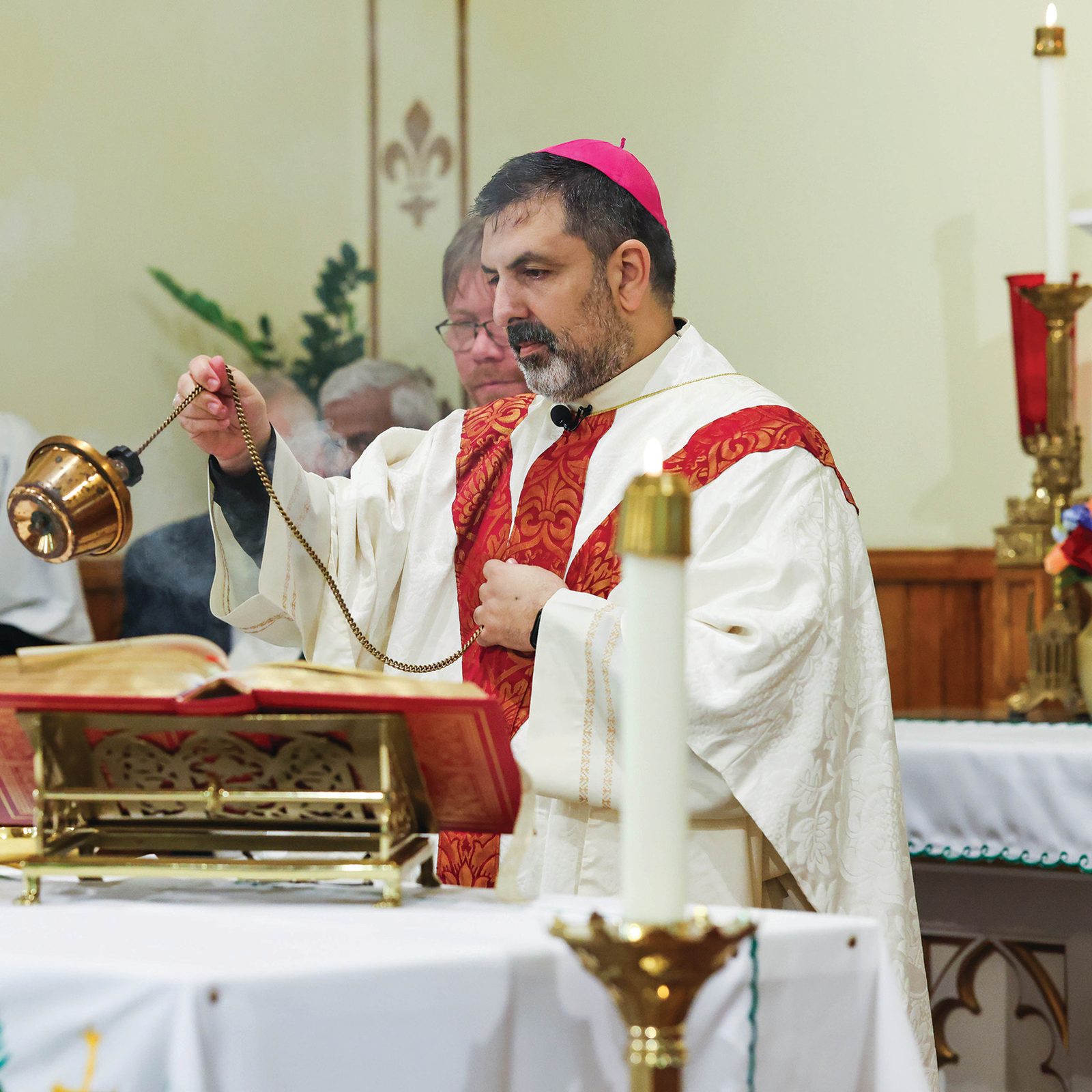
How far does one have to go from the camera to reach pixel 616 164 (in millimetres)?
2588

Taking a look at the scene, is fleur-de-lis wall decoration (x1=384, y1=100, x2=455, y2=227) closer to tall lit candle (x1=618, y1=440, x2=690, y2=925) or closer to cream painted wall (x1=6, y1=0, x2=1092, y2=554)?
cream painted wall (x1=6, y1=0, x2=1092, y2=554)

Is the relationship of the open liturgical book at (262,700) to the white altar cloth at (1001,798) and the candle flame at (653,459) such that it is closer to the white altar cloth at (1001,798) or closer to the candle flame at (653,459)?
the candle flame at (653,459)

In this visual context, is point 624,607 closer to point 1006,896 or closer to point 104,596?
point 1006,896

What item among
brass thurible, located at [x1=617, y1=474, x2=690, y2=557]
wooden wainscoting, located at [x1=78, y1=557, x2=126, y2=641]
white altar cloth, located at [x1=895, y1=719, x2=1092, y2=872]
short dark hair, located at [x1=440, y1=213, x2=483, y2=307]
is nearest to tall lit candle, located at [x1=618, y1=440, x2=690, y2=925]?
brass thurible, located at [x1=617, y1=474, x2=690, y2=557]

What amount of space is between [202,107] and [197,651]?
4.01m

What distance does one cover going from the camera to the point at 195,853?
149cm

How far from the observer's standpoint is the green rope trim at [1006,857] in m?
2.72

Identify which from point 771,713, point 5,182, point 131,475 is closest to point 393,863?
point 131,475

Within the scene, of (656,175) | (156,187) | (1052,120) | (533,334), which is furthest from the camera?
(156,187)

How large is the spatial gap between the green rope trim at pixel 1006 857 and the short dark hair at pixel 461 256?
210 centimetres

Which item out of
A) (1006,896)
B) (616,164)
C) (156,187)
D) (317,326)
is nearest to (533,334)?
(616,164)

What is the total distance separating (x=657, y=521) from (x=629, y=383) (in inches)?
67.5

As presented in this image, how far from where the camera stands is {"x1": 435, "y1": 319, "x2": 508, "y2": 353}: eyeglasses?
13.6ft

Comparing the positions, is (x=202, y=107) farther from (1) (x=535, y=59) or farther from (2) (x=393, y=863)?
(2) (x=393, y=863)
